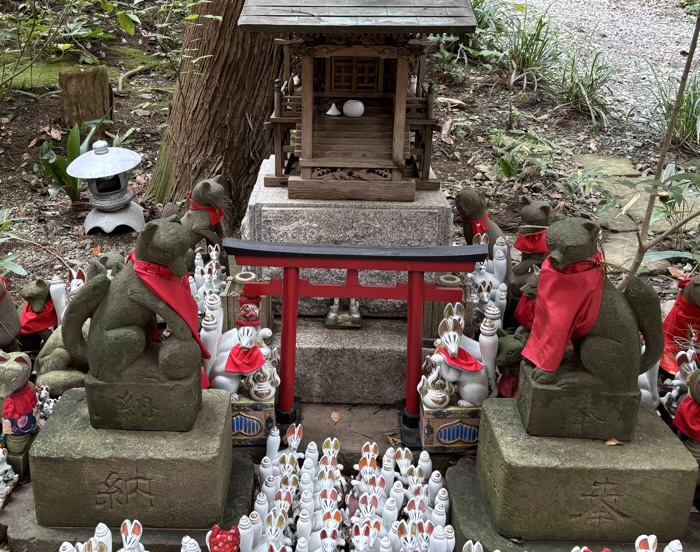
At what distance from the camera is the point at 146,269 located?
3086 millimetres

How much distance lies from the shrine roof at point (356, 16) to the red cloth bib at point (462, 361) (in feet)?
5.28

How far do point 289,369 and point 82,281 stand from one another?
1386 mm

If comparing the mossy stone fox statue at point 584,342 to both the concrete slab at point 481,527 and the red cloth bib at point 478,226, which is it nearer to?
the concrete slab at point 481,527

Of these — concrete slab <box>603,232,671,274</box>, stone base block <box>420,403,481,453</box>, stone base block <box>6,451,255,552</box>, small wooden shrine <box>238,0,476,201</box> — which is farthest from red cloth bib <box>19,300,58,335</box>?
concrete slab <box>603,232,671,274</box>

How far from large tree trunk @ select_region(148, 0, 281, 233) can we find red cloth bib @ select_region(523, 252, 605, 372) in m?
3.40

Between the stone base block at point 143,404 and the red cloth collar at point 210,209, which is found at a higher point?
the red cloth collar at point 210,209

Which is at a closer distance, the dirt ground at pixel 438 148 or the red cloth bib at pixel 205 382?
the red cloth bib at pixel 205 382

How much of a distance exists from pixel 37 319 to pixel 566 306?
3031 millimetres

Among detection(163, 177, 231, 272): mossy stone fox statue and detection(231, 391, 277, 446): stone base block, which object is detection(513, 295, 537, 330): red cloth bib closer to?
detection(231, 391, 277, 446): stone base block

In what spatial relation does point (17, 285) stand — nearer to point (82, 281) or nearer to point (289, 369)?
point (82, 281)

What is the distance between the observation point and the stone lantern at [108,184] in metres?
5.86

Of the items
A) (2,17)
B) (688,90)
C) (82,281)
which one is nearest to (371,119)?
(82,281)

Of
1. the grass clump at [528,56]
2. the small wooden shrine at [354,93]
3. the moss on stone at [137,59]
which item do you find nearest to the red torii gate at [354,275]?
the small wooden shrine at [354,93]

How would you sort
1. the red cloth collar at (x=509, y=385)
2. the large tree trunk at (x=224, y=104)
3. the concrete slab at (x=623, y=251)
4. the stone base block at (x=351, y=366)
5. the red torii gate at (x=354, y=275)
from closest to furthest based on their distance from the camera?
the red torii gate at (x=354, y=275) → the red cloth collar at (x=509, y=385) → the stone base block at (x=351, y=366) → the large tree trunk at (x=224, y=104) → the concrete slab at (x=623, y=251)
